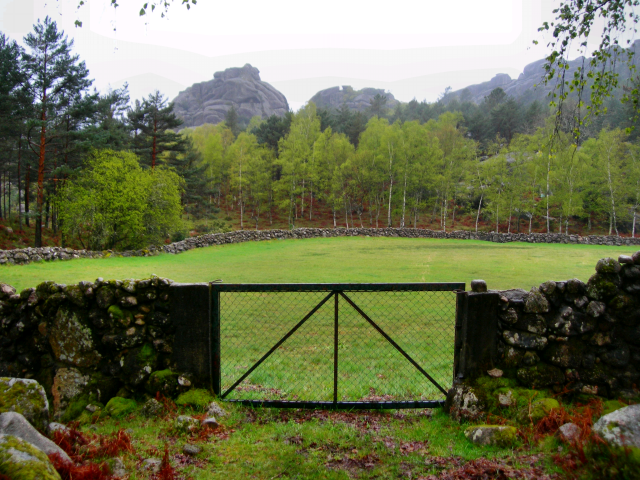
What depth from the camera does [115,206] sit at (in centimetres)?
2614

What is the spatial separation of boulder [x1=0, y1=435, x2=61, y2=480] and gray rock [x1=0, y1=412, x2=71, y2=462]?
22 centimetres

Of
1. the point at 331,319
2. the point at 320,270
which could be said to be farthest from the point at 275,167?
the point at 331,319

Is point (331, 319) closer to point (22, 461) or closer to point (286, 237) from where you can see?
point (22, 461)

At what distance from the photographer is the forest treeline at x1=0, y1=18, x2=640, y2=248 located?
92.1ft

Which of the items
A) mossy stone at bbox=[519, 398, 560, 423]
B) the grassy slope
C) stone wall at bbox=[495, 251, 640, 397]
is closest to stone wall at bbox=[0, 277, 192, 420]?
mossy stone at bbox=[519, 398, 560, 423]

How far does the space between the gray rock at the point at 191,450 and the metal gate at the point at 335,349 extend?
3.23 feet

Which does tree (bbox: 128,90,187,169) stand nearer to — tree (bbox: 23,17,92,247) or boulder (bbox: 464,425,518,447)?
tree (bbox: 23,17,92,247)

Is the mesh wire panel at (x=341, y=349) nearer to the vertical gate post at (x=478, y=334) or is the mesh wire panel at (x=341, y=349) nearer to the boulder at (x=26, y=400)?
the vertical gate post at (x=478, y=334)

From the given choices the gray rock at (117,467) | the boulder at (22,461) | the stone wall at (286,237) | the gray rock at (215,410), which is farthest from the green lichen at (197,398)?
the stone wall at (286,237)

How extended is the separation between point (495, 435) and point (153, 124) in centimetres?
4497

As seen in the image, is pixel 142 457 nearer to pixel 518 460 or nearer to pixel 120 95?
pixel 518 460

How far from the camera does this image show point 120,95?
46.7 m

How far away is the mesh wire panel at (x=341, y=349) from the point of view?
17.8 ft

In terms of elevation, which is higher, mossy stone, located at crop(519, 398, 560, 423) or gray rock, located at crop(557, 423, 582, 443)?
gray rock, located at crop(557, 423, 582, 443)
